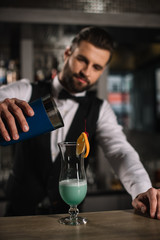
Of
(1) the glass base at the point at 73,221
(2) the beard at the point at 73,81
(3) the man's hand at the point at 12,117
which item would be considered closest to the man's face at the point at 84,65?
(2) the beard at the point at 73,81

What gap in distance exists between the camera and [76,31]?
10.2ft

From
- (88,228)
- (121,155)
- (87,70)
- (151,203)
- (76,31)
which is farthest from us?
(76,31)

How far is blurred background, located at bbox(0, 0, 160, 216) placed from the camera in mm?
2779

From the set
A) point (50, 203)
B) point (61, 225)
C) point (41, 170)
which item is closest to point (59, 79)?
point (41, 170)

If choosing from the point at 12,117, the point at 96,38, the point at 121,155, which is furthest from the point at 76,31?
the point at 12,117

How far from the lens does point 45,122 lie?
1.05m

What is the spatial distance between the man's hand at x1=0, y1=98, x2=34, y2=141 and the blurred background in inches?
67.6

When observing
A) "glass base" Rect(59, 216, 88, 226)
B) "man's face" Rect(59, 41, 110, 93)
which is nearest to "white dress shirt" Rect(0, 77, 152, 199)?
"man's face" Rect(59, 41, 110, 93)

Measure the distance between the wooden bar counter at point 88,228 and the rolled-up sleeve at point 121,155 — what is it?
0.92 feet

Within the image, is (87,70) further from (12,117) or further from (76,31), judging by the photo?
(76,31)

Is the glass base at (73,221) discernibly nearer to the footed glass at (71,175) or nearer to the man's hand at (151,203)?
the footed glass at (71,175)

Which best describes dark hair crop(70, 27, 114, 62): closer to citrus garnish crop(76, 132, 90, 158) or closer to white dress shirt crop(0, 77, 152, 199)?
white dress shirt crop(0, 77, 152, 199)

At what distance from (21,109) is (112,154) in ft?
2.50

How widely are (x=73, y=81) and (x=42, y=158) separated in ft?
1.62
